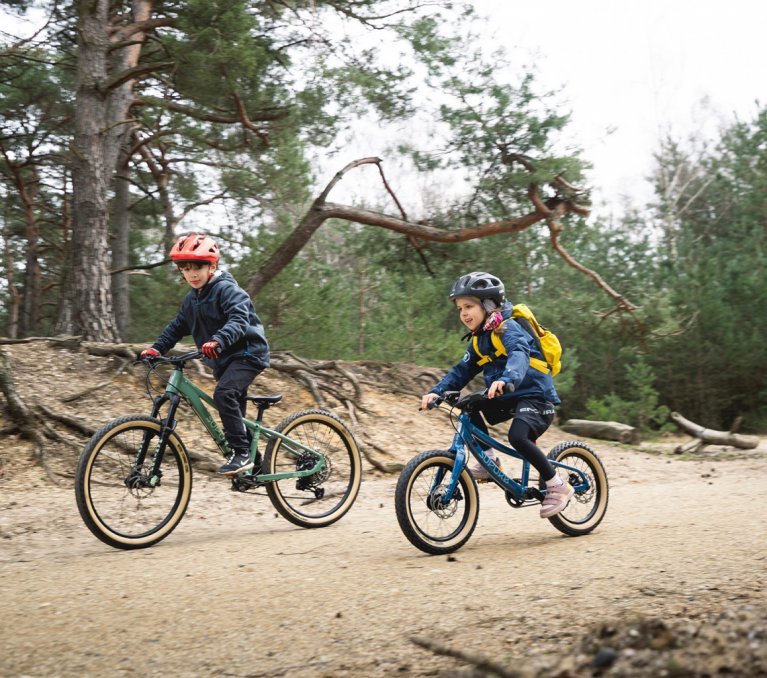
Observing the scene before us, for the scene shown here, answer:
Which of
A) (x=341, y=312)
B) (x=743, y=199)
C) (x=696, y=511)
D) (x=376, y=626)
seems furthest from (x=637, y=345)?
(x=743, y=199)

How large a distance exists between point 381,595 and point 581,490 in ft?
7.20

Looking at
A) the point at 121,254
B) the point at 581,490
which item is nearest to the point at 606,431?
the point at 581,490

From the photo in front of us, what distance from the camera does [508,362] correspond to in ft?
15.7

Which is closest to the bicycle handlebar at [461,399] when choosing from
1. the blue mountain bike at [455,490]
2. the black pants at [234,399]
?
the blue mountain bike at [455,490]

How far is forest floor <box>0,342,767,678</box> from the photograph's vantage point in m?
2.61

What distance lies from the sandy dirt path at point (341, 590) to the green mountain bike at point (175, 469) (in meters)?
0.23

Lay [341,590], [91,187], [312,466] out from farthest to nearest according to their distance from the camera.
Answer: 1. [91,187]
2. [312,466]
3. [341,590]

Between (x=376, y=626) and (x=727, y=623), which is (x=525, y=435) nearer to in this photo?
(x=376, y=626)

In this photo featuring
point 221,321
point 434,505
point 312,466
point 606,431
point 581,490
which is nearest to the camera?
point 434,505

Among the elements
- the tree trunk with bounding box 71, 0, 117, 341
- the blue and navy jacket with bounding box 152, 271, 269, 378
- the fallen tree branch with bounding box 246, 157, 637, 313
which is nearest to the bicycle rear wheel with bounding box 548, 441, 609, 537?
the blue and navy jacket with bounding box 152, 271, 269, 378

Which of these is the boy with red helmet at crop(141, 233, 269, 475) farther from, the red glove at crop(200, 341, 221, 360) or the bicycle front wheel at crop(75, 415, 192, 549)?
the bicycle front wheel at crop(75, 415, 192, 549)

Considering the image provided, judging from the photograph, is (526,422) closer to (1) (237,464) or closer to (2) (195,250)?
(1) (237,464)

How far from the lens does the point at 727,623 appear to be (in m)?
2.54

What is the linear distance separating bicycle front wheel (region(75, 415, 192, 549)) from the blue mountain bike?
1654mm
